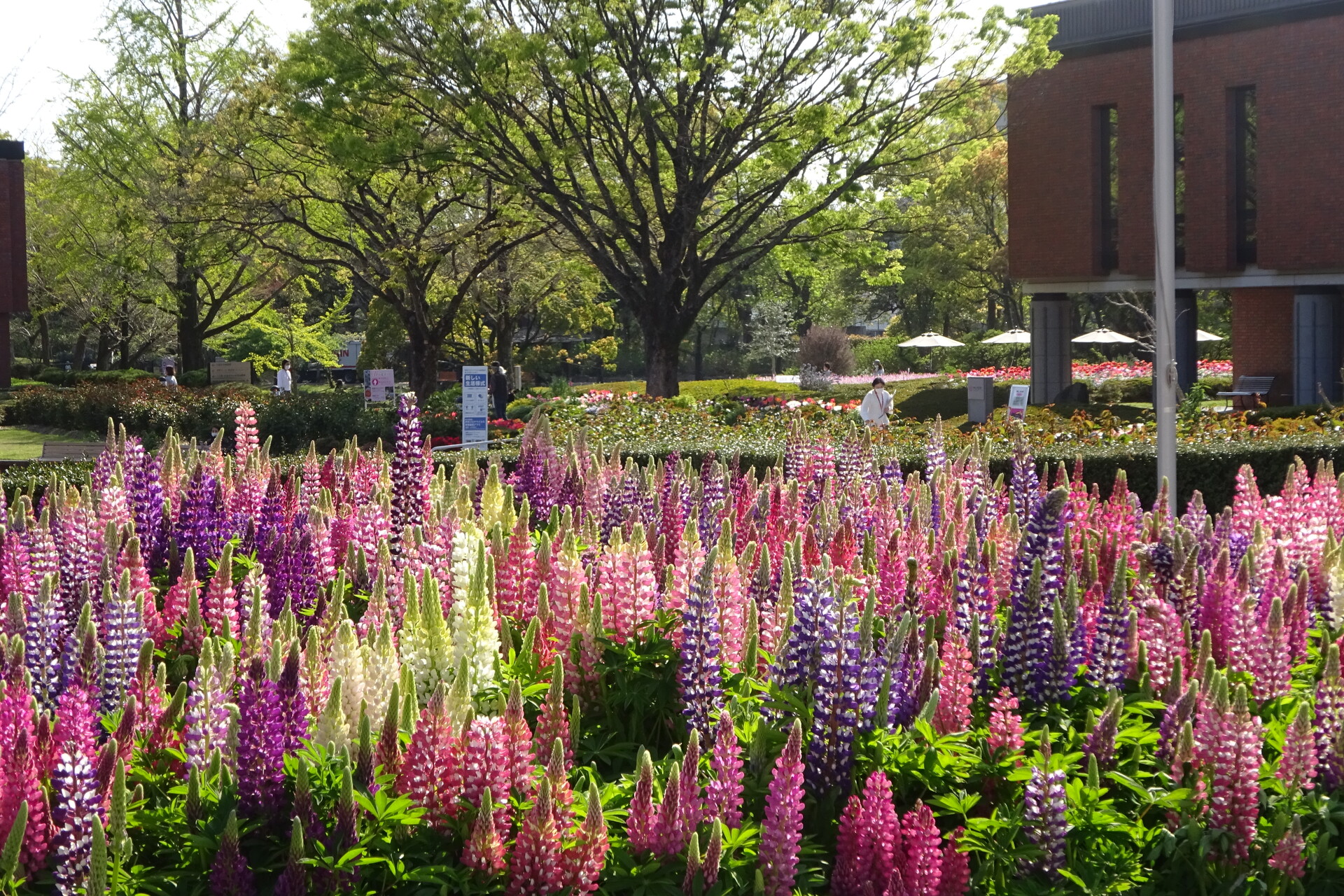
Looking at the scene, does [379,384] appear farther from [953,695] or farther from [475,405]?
[953,695]

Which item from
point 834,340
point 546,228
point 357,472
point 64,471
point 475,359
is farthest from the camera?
point 834,340

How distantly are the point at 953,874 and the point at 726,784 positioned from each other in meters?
0.57

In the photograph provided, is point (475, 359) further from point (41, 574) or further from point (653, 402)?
point (41, 574)

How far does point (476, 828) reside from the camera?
3.13 meters

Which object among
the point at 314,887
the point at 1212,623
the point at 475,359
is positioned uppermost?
the point at 475,359

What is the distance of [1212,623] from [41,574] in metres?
4.42

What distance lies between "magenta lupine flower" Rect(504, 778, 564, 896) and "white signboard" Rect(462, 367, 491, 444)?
12.0 m

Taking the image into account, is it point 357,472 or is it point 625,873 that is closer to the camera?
point 625,873

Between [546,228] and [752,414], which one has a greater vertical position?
[546,228]

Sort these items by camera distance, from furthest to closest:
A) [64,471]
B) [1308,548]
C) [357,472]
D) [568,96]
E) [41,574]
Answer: [568,96], [64,471], [357,472], [1308,548], [41,574]

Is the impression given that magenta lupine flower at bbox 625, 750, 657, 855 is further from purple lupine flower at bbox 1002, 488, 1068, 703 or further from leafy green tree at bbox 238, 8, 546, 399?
leafy green tree at bbox 238, 8, 546, 399

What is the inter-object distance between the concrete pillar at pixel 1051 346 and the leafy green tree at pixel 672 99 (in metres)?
6.65

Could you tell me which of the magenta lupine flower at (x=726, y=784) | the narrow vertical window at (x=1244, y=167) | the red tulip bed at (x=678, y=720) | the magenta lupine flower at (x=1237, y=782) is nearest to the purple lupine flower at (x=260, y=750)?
the red tulip bed at (x=678, y=720)

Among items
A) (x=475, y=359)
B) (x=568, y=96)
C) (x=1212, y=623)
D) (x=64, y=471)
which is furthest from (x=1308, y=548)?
(x=475, y=359)
